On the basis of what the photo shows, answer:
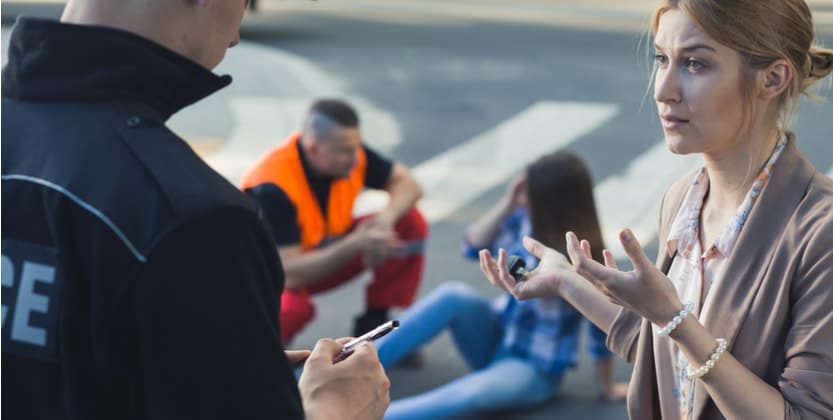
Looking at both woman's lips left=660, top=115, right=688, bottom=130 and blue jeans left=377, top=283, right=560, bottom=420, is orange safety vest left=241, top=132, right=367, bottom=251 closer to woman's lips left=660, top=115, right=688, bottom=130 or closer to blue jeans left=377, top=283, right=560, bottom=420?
blue jeans left=377, top=283, right=560, bottom=420

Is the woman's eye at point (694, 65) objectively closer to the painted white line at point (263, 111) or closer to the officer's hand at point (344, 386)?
the officer's hand at point (344, 386)

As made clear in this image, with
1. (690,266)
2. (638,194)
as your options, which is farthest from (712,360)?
(638,194)

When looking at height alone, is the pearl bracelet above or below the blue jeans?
above

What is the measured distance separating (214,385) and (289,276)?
4.60m

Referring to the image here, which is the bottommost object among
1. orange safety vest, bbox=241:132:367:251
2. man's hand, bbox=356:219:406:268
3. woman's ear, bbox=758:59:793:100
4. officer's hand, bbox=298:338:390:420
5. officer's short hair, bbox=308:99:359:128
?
man's hand, bbox=356:219:406:268

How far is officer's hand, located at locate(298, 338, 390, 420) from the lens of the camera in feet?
6.66

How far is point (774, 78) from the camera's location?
2725mm

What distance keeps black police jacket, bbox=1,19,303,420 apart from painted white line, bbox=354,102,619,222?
23.6ft

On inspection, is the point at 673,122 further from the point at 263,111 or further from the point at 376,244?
the point at 263,111

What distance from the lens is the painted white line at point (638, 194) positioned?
8.74 meters

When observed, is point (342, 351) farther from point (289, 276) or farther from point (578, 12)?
point (578, 12)

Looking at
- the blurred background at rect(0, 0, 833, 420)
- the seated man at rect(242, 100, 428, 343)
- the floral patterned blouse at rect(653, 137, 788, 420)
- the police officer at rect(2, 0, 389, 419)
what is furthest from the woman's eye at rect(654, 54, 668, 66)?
the seated man at rect(242, 100, 428, 343)

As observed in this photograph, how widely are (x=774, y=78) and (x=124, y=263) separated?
1540mm

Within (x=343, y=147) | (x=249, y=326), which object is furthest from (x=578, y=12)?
(x=249, y=326)
